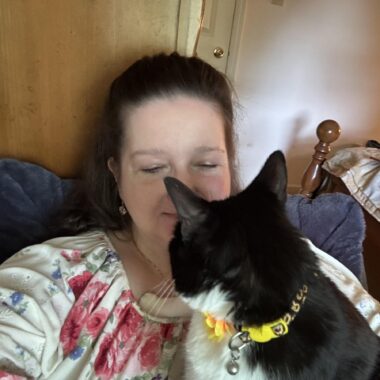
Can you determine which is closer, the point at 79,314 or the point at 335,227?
the point at 79,314

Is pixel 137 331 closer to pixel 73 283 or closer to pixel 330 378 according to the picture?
pixel 73 283

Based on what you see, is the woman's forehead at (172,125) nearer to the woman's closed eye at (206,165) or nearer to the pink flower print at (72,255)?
the woman's closed eye at (206,165)

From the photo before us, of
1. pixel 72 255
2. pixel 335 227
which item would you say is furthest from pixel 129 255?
pixel 335 227

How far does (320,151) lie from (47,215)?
4.31 ft

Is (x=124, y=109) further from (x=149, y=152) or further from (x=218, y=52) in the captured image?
(x=218, y=52)

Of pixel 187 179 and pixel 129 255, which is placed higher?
pixel 187 179

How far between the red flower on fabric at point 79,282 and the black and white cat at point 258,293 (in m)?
0.27

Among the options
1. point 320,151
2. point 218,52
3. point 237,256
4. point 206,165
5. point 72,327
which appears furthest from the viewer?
point 218,52

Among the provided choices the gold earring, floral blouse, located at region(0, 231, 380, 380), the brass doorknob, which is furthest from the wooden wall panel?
the brass doorknob

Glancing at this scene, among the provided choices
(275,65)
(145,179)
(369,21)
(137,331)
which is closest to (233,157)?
(145,179)

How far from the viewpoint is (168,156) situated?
91 centimetres

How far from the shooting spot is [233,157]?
1.19 meters

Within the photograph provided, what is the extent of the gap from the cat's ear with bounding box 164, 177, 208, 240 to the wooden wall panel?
66cm

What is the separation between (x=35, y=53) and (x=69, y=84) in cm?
12
